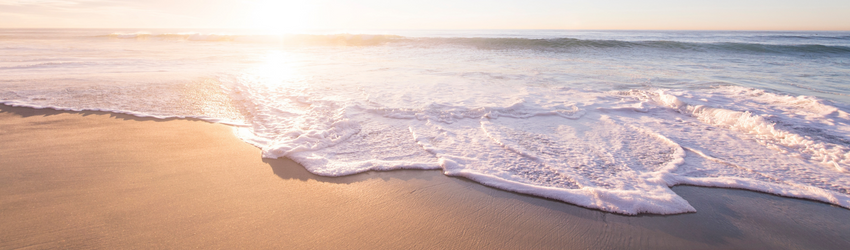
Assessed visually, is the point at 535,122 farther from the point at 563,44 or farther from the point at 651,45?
the point at 651,45

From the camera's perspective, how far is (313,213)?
203cm

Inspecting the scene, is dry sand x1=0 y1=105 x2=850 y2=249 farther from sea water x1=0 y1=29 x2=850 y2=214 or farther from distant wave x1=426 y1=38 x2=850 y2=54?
distant wave x1=426 y1=38 x2=850 y2=54

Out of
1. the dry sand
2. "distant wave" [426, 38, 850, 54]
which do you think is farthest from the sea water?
"distant wave" [426, 38, 850, 54]

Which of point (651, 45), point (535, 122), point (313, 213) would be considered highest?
point (651, 45)

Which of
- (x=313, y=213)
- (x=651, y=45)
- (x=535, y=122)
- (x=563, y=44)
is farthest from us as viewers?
(x=563, y=44)

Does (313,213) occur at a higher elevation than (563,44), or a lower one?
lower

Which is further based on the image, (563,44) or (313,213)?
(563,44)

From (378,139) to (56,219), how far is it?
86.2 inches

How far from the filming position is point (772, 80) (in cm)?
696

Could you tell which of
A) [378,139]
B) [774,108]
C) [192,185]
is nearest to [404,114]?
[378,139]

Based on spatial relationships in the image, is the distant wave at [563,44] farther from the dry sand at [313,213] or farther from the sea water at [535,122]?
the dry sand at [313,213]

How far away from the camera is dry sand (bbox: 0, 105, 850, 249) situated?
1771 millimetres

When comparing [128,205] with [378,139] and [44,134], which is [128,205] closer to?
[378,139]

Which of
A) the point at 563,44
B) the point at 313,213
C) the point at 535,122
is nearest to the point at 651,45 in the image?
the point at 563,44
